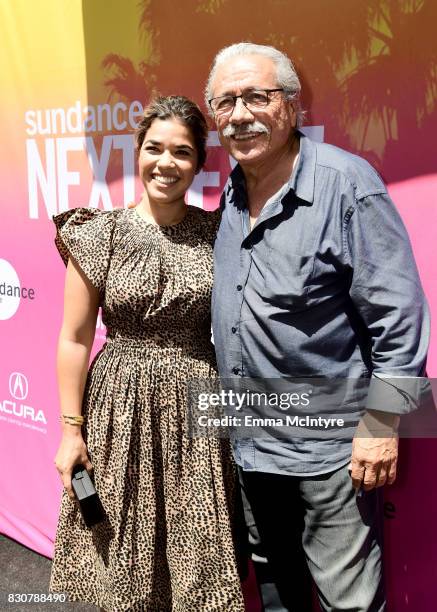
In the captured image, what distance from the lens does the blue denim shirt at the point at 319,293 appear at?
4.66ft

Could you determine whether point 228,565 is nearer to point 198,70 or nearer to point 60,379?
point 60,379

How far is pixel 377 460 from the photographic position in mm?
1482

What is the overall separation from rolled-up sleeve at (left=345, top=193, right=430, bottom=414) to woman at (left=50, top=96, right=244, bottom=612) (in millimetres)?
467

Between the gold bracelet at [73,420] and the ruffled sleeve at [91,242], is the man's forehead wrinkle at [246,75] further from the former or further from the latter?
the gold bracelet at [73,420]

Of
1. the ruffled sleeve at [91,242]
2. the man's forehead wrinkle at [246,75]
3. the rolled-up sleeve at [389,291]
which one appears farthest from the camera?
the ruffled sleeve at [91,242]

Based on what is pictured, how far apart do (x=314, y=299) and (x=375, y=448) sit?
0.39 m

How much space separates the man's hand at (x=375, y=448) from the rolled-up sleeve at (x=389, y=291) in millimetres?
Answer: 50

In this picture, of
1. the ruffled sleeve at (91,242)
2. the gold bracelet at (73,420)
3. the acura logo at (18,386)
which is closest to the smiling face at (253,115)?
the ruffled sleeve at (91,242)

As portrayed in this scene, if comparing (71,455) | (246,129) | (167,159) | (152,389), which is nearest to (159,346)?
(152,389)

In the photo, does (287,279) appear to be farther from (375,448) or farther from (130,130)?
(130,130)

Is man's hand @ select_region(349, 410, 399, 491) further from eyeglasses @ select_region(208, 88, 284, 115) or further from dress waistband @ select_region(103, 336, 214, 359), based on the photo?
eyeglasses @ select_region(208, 88, 284, 115)

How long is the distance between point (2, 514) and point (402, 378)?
7.66 ft

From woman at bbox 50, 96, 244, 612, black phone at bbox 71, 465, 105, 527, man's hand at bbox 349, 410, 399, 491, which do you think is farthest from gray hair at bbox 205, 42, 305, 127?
black phone at bbox 71, 465, 105, 527

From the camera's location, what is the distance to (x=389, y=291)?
142 centimetres
